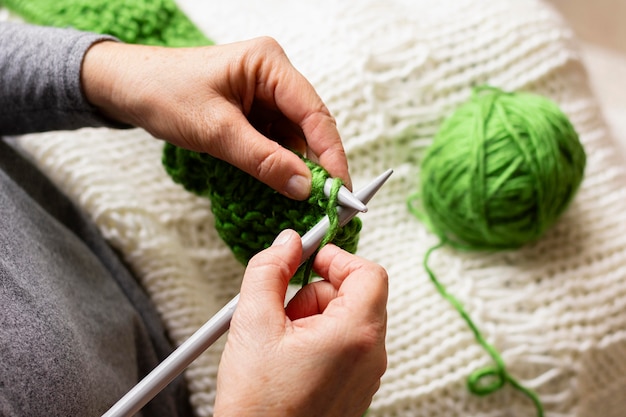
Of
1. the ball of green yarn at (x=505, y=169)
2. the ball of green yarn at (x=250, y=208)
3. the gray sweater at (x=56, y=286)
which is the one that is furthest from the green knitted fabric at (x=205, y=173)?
the ball of green yarn at (x=505, y=169)

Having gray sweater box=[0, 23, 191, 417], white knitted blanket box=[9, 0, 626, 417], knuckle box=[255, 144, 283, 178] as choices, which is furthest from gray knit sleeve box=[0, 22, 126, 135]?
knuckle box=[255, 144, 283, 178]

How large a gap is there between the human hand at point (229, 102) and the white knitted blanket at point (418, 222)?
0.62 ft

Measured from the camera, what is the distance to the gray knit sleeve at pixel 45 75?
0.65 metres

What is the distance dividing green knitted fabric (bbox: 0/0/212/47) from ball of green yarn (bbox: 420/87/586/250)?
366mm

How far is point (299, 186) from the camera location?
563mm

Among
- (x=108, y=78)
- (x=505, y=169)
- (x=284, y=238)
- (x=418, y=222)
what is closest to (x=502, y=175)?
(x=505, y=169)

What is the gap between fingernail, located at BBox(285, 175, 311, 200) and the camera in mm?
561

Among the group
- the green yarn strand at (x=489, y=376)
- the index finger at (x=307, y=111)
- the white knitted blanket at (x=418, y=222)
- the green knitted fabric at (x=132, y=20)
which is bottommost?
the green yarn strand at (x=489, y=376)

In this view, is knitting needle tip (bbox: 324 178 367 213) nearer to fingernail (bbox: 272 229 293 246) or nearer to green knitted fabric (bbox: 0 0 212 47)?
fingernail (bbox: 272 229 293 246)

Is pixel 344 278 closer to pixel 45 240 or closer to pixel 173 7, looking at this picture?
pixel 45 240

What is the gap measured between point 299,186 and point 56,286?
0.91 feet

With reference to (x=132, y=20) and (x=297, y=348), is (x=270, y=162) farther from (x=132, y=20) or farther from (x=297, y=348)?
(x=132, y=20)

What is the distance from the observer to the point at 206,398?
756mm

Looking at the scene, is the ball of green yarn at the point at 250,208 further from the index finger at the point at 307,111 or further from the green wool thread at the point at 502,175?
the green wool thread at the point at 502,175
